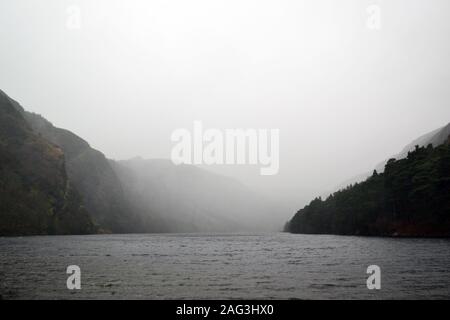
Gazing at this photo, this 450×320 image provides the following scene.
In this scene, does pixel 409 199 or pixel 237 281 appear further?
pixel 409 199

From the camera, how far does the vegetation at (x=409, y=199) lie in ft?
358

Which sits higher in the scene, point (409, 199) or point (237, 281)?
point (409, 199)

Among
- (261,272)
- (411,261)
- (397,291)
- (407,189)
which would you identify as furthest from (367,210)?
(397,291)

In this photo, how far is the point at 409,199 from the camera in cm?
12100

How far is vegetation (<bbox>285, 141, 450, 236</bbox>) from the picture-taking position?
10919cm

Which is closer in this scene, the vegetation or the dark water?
→ the dark water

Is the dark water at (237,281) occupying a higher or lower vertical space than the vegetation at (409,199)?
lower

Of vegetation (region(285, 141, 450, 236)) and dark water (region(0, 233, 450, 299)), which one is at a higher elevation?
vegetation (region(285, 141, 450, 236))

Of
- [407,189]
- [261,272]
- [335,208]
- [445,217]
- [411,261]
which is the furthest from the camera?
[335,208]

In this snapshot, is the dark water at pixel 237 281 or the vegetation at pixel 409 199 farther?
the vegetation at pixel 409 199
